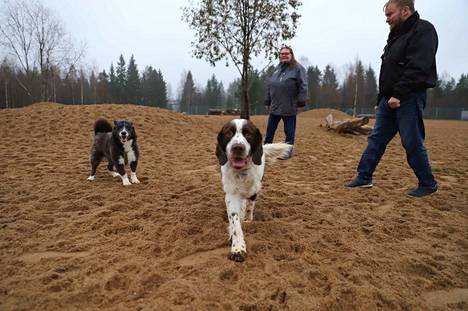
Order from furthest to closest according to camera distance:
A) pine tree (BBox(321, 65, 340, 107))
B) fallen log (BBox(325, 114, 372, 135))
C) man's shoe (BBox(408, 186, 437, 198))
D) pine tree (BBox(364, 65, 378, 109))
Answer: pine tree (BBox(364, 65, 378, 109)) → pine tree (BBox(321, 65, 340, 107)) → fallen log (BBox(325, 114, 372, 135)) → man's shoe (BBox(408, 186, 437, 198))

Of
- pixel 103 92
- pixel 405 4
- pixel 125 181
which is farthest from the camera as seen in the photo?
pixel 103 92

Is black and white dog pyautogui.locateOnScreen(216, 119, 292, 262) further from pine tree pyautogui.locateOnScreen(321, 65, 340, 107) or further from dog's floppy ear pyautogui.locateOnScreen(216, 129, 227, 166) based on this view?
pine tree pyautogui.locateOnScreen(321, 65, 340, 107)

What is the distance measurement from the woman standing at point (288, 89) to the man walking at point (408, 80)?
1812mm

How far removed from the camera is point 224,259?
2492mm

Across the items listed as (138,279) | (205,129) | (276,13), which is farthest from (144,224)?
(276,13)

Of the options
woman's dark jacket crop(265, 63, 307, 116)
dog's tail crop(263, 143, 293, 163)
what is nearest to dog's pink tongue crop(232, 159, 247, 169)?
dog's tail crop(263, 143, 293, 163)

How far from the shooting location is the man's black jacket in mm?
3719

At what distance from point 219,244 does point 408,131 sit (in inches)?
114

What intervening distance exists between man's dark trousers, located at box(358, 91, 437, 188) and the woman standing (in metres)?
1.73

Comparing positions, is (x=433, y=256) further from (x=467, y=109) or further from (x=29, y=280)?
(x=467, y=109)

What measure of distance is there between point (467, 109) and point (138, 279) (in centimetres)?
6960

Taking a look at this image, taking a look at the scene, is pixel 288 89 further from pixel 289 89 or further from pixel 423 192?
pixel 423 192

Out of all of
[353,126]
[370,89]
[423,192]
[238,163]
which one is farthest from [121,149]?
[370,89]

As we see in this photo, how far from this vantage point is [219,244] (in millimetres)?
2781
